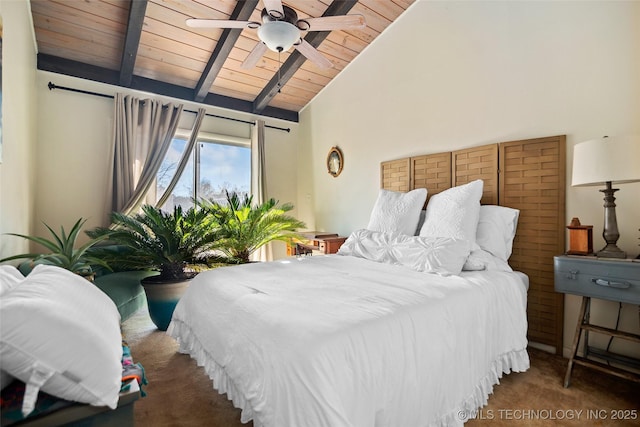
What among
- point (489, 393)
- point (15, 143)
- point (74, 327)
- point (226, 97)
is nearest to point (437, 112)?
point (489, 393)

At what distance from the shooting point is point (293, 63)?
12.2 ft

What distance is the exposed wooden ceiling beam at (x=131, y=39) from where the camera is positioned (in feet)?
8.66

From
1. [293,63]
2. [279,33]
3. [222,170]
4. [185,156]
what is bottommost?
[222,170]

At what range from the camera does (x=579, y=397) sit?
1751mm

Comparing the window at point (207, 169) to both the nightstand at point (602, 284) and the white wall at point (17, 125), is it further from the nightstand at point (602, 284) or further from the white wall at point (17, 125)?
the nightstand at point (602, 284)

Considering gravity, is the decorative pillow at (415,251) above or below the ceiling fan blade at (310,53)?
below

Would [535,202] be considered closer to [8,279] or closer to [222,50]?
[8,279]

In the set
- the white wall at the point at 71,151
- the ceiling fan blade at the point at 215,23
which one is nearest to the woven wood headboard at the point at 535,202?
the ceiling fan blade at the point at 215,23

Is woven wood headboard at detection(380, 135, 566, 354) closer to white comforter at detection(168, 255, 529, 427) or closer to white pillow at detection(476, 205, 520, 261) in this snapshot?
white pillow at detection(476, 205, 520, 261)

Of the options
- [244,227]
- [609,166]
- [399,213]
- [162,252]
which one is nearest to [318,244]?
[244,227]

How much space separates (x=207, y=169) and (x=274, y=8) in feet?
8.81

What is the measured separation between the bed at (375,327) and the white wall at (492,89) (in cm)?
63

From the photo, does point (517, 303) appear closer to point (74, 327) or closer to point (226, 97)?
point (74, 327)

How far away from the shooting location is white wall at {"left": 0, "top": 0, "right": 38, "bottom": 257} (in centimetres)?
187
